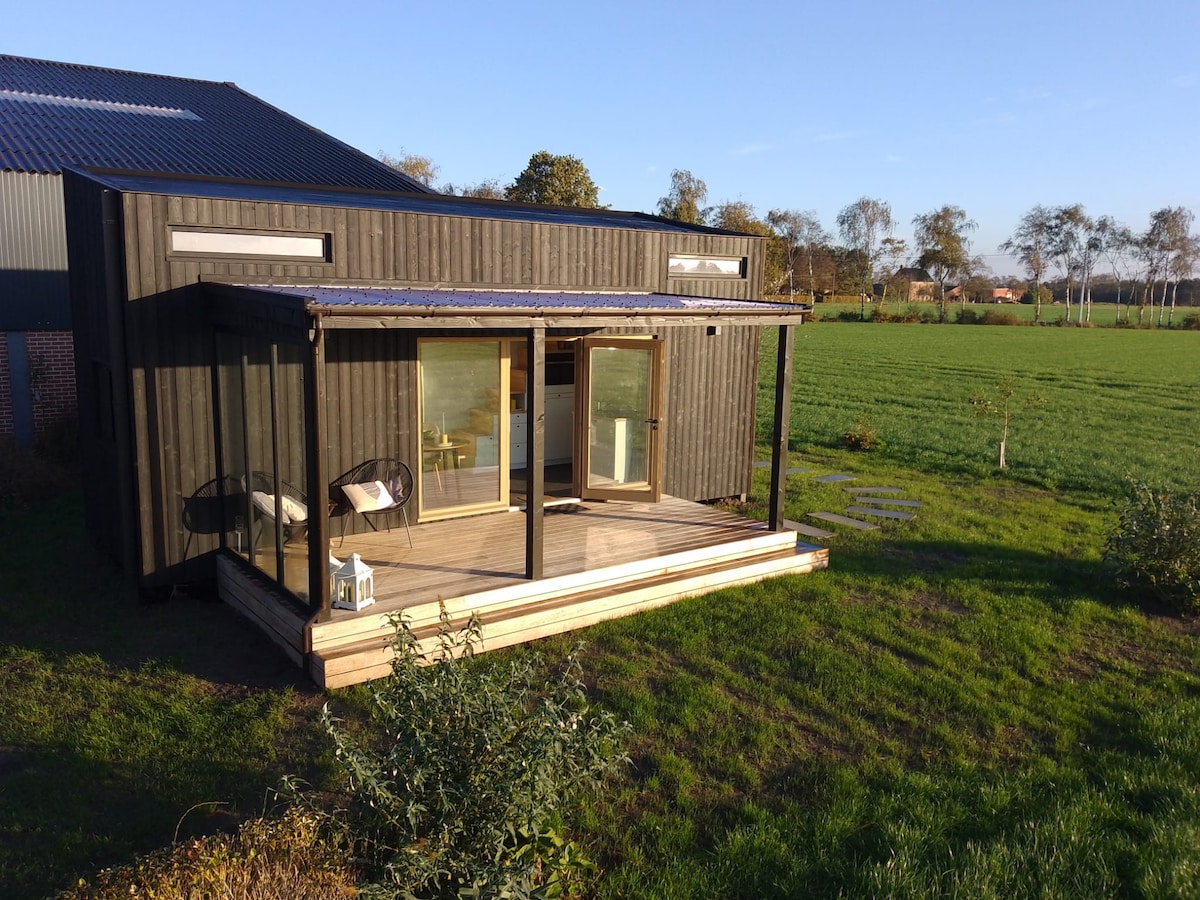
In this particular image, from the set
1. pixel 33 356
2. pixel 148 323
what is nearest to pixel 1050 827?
pixel 148 323

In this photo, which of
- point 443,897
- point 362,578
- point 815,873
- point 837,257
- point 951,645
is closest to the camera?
point 443,897

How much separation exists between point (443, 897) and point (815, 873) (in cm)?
174

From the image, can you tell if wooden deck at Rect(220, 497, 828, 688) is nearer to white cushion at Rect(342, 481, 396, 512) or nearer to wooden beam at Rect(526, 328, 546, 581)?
wooden beam at Rect(526, 328, 546, 581)

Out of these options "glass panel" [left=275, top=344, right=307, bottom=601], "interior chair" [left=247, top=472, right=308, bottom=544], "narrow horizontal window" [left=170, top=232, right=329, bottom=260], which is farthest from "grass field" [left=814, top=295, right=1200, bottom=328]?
"interior chair" [left=247, top=472, right=308, bottom=544]

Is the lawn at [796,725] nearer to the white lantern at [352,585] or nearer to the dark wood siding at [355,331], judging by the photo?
the white lantern at [352,585]

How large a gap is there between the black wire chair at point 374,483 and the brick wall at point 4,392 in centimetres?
787

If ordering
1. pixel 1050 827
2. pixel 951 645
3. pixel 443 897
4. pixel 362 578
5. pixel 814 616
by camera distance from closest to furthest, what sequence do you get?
pixel 443 897 → pixel 1050 827 → pixel 362 578 → pixel 951 645 → pixel 814 616

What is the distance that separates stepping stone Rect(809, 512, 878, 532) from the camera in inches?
409

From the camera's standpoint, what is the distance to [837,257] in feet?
274

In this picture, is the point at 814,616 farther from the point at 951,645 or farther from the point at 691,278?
the point at 691,278

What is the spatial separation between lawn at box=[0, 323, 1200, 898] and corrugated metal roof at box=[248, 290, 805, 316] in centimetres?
254

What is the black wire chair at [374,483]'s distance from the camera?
26.4ft

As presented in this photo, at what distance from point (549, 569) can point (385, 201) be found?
5029 millimetres

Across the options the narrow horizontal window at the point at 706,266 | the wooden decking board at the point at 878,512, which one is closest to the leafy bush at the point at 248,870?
the narrow horizontal window at the point at 706,266
